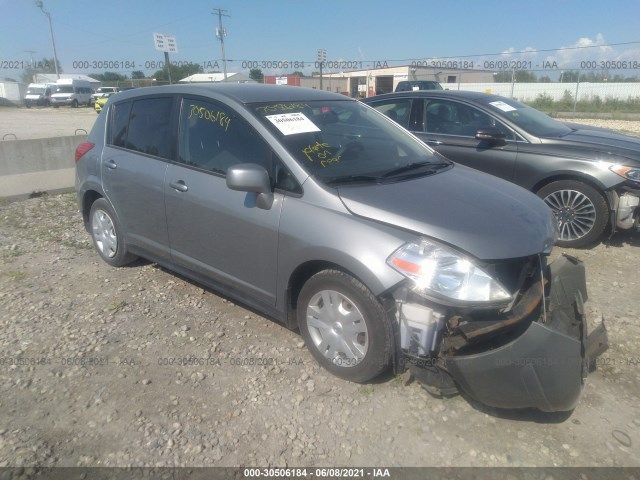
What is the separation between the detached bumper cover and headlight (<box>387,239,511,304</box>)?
0.91 feet

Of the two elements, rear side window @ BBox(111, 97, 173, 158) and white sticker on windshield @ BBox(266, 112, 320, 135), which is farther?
rear side window @ BBox(111, 97, 173, 158)

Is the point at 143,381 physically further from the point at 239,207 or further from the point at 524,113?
the point at 524,113

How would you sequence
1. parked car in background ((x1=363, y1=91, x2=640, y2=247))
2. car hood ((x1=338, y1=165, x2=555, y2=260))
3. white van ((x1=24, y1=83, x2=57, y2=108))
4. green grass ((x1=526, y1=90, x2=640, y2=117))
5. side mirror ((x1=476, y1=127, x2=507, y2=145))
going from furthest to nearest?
white van ((x1=24, y1=83, x2=57, y2=108)) → green grass ((x1=526, y1=90, x2=640, y2=117)) → side mirror ((x1=476, y1=127, x2=507, y2=145)) → parked car in background ((x1=363, y1=91, x2=640, y2=247)) → car hood ((x1=338, y1=165, x2=555, y2=260))

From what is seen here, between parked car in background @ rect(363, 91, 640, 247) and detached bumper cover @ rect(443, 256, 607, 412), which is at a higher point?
parked car in background @ rect(363, 91, 640, 247)

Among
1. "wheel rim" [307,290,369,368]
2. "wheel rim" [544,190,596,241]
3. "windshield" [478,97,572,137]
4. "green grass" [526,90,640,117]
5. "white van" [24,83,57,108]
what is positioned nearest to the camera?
"wheel rim" [307,290,369,368]

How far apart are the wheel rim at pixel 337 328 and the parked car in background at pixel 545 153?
3.40 metres

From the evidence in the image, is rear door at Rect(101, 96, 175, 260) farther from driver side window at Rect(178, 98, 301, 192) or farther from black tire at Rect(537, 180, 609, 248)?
black tire at Rect(537, 180, 609, 248)

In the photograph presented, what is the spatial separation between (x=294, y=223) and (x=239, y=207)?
50cm

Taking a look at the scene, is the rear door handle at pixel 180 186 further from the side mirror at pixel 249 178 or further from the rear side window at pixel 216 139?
the side mirror at pixel 249 178

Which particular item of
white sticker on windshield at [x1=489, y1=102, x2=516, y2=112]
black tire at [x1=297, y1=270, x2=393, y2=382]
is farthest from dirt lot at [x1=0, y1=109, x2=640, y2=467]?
white sticker on windshield at [x1=489, y1=102, x2=516, y2=112]

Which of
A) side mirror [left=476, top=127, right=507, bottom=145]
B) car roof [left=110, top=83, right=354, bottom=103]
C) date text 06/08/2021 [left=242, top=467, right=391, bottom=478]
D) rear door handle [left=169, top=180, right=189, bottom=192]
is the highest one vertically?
car roof [left=110, top=83, right=354, bottom=103]

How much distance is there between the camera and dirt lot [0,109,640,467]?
241cm

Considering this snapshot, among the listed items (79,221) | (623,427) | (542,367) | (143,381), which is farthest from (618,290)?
(79,221)

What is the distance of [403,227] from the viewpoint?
261cm
